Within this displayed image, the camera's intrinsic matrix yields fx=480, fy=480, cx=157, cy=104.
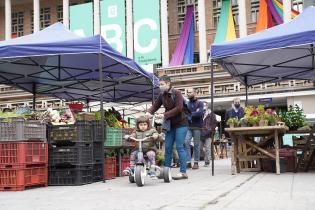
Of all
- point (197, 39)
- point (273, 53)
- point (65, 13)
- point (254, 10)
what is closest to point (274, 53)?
point (273, 53)

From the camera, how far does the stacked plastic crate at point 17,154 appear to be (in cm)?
855

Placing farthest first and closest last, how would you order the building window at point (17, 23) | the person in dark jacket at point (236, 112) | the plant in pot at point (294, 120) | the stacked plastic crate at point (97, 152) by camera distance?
the building window at point (17, 23) → the person in dark jacket at point (236, 112) → the plant in pot at point (294, 120) → the stacked plastic crate at point (97, 152)

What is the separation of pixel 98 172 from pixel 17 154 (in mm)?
2009

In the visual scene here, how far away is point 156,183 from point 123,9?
39.0 m

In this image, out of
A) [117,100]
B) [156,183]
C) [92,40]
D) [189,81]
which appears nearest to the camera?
[156,183]

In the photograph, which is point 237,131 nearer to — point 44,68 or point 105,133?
point 105,133

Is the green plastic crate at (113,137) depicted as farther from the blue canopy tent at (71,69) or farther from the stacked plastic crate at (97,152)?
the blue canopy tent at (71,69)

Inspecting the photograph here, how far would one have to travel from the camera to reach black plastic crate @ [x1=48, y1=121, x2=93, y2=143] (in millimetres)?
9273

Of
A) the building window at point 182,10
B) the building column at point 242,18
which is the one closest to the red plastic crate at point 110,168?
the building column at point 242,18

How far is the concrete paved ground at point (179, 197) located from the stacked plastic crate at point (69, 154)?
52 centimetres

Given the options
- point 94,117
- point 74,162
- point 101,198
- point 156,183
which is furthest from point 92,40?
point 101,198

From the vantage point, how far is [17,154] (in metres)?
8.56

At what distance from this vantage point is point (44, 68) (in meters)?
14.4

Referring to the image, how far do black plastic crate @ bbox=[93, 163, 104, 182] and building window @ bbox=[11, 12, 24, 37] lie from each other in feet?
183
